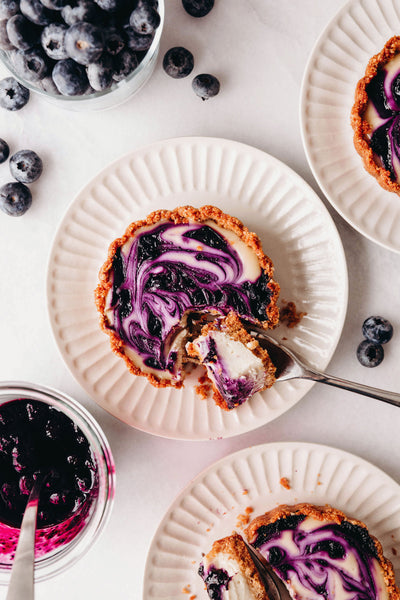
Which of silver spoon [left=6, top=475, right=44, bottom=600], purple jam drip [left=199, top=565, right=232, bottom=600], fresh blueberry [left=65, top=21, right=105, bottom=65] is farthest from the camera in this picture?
purple jam drip [left=199, top=565, right=232, bottom=600]

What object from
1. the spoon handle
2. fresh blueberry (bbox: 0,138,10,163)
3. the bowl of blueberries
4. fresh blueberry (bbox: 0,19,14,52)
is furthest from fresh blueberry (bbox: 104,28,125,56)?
the spoon handle

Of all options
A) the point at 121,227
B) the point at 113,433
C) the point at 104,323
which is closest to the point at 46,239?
the point at 121,227

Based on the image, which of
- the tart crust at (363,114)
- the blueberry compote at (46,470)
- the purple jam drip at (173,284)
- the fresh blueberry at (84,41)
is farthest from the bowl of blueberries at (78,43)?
the blueberry compote at (46,470)

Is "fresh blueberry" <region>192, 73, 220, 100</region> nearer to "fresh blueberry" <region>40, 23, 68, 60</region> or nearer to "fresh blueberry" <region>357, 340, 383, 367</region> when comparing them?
"fresh blueberry" <region>40, 23, 68, 60</region>

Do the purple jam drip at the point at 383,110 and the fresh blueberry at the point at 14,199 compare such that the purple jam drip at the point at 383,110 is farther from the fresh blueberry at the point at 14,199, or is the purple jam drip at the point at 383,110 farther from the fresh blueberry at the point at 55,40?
the fresh blueberry at the point at 14,199

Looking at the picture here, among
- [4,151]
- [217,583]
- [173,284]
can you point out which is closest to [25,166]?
[4,151]

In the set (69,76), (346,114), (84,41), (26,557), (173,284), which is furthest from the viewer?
(346,114)

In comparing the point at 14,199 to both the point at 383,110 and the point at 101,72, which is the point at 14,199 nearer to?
the point at 101,72
